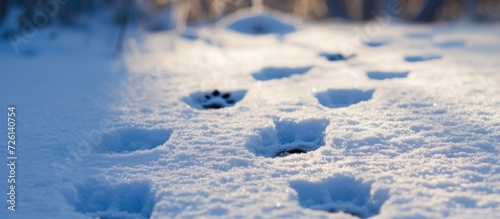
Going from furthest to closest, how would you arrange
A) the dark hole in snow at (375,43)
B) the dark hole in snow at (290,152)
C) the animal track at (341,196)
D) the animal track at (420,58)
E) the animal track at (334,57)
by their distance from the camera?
1. the dark hole in snow at (375,43)
2. the animal track at (334,57)
3. the animal track at (420,58)
4. the dark hole in snow at (290,152)
5. the animal track at (341,196)

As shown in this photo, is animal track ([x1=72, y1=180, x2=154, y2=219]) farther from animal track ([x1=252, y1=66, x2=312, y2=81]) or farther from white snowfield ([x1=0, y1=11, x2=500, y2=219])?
animal track ([x1=252, y1=66, x2=312, y2=81])

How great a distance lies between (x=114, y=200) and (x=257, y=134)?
24.9 inches

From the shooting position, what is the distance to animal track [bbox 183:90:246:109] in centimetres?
250

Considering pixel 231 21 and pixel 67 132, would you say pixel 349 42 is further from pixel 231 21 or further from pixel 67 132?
pixel 67 132

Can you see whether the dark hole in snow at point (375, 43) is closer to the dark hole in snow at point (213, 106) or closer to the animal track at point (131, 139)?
the dark hole in snow at point (213, 106)

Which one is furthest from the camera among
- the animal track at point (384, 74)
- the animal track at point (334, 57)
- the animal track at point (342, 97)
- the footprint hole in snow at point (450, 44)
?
the footprint hole in snow at point (450, 44)

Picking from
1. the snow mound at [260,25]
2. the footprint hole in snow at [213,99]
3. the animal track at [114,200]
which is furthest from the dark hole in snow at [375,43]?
the animal track at [114,200]

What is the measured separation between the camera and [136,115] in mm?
2289

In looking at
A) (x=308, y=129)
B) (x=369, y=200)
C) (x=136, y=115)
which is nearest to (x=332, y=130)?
(x=308, y=129)

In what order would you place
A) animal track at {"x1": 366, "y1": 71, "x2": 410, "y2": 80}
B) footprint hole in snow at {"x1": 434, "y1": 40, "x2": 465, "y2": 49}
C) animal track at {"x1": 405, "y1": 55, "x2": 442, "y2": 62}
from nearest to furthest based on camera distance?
animal track at {"x1": 366, "y1": 71, "x2": 410, "y2": 80} < animal track at {"x1": 405, "y1": 55, "x2": 442, "y2": 62} < footprint hole in snow at {"x1": 434, "y1": 40, "x2": 465, "y2": 49}

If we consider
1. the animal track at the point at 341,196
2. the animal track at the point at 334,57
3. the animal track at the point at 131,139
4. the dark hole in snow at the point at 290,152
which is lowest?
the animal track at the point at 341,196

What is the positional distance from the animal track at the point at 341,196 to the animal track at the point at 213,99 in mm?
938

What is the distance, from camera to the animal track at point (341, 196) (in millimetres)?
1567

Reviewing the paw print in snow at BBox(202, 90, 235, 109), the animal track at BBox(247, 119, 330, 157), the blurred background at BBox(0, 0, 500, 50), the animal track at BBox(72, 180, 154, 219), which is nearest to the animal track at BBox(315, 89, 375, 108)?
the animal track at BBox(247, 119, 330, 157)
